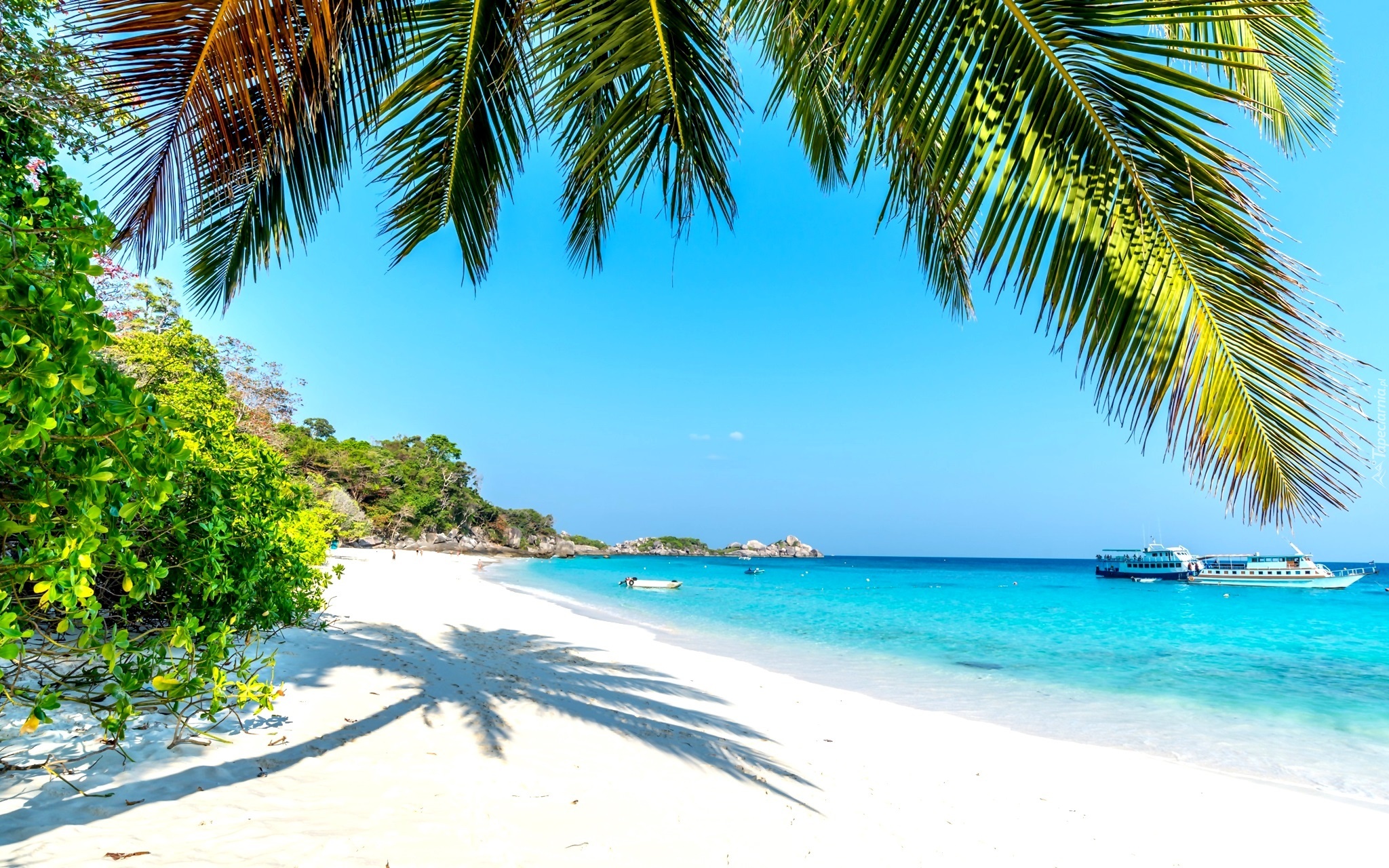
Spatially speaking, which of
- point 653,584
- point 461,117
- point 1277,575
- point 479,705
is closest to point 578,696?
point 479,705

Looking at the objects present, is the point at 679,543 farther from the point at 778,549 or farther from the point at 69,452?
the point at 69,452

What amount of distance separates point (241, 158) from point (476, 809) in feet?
11.2

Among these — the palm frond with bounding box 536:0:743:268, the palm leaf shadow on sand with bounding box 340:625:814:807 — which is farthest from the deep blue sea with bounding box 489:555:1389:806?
the palm frond with bounding box 536:0:743:268

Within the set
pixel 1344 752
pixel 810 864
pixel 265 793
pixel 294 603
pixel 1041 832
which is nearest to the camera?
pixel 265 793

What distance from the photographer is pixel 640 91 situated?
3.42 meters

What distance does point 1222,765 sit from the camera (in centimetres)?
704

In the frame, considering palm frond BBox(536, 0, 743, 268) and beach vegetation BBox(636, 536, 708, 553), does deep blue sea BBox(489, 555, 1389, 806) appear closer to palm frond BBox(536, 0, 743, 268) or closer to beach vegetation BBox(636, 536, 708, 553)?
palm frond BBox(536, 0, 743, 268)

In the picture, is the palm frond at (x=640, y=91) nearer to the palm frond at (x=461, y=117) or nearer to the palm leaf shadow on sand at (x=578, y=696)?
the palm frond at (x=461, y=117)

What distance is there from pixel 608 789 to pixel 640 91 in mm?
4284

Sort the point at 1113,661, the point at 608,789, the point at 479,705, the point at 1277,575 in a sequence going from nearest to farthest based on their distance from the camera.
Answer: the point at 608,789
the point at 479,705
the point at 1113,661
the point at 1277,575

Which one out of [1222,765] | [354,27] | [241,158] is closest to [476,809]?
[241,158]

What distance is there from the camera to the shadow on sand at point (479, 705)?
2.93 meters

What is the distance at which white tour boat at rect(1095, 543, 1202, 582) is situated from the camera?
54.8 meters

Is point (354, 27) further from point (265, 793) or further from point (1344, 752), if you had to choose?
point (1344, 752)
